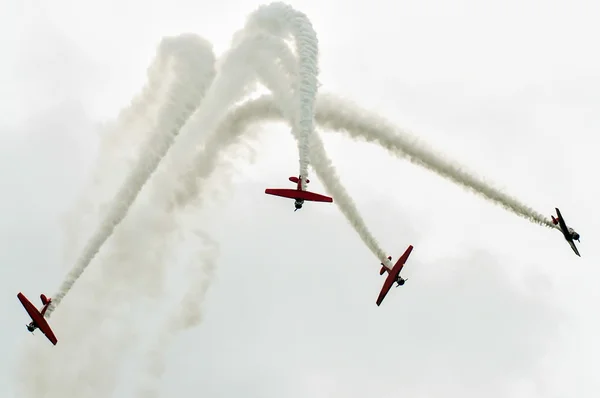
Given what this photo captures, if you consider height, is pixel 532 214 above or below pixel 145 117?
above

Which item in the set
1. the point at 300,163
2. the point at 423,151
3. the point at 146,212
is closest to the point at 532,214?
the point at 423,151

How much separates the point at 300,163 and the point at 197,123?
→ 9.53 m

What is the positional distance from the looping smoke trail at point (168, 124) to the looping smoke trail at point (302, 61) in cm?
499

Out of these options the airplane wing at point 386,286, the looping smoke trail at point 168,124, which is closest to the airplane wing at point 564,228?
the airplane wing at point 386,286

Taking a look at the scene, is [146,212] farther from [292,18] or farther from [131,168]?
[292,18]

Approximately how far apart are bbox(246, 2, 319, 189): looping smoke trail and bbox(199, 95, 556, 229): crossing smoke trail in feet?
18.3

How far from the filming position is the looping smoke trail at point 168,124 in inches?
2203

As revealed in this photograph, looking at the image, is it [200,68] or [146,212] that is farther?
[146,212]

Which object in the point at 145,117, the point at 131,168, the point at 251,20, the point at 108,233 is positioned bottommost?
the point at 108,233

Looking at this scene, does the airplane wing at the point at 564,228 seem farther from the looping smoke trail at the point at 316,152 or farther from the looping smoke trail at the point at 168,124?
the looping smoke trail at the point at 168,124

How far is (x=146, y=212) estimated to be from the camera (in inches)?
2454

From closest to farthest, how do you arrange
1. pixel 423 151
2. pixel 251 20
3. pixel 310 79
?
pixel 310 79 → pixel 251 20 → pixel 423 151

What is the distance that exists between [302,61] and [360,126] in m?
8.44

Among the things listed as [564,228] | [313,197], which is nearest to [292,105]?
[313,197]
